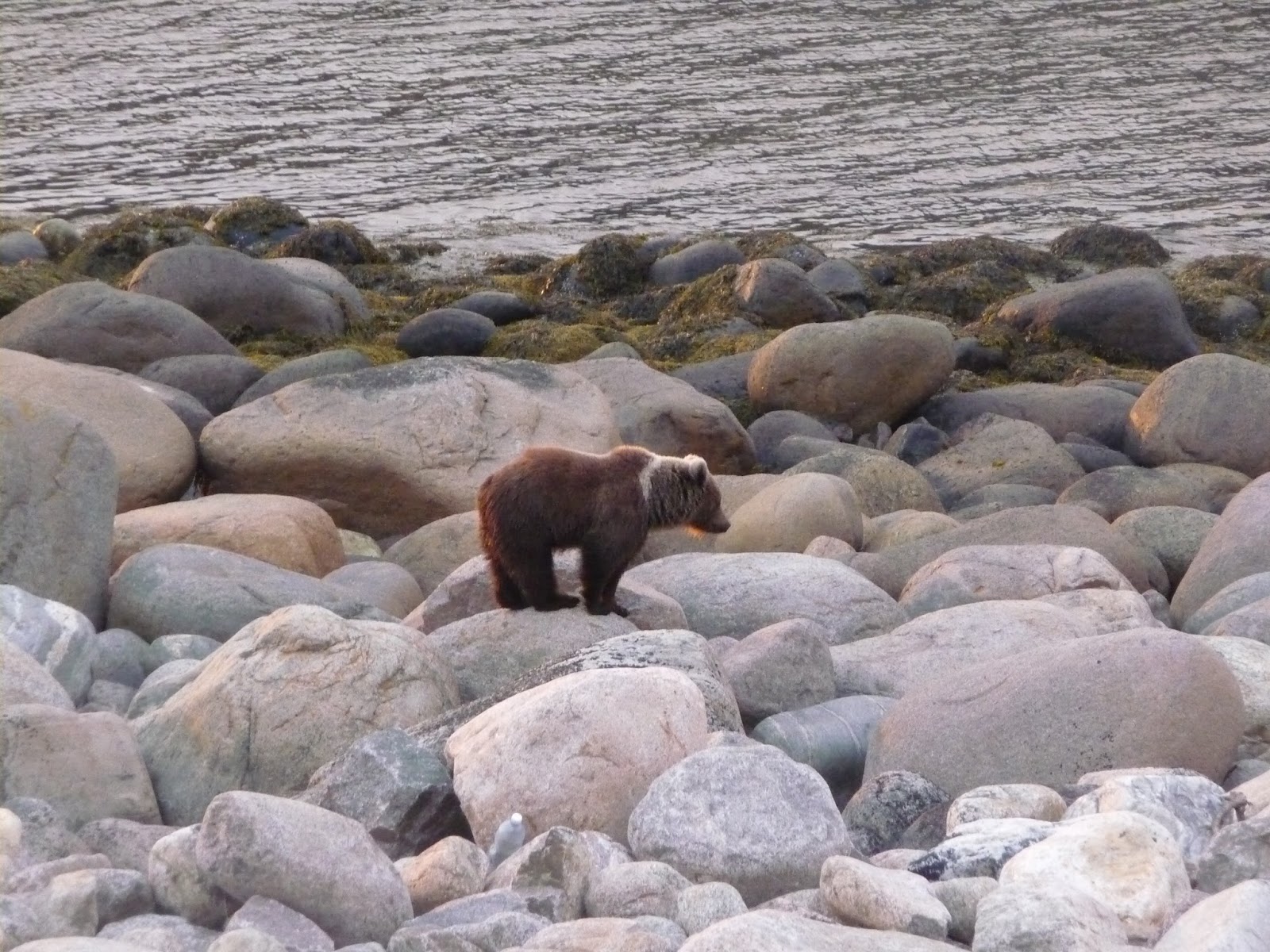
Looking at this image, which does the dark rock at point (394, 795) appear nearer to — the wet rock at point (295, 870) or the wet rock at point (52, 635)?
the wet rock at point (295, 870)

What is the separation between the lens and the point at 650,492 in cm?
919

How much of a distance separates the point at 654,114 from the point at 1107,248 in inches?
393

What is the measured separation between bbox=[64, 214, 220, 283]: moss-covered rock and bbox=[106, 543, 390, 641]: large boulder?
13484 millimetres

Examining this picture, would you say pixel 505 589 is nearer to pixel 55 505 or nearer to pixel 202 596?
pixel 202 596

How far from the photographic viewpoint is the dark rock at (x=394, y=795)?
21.5ft

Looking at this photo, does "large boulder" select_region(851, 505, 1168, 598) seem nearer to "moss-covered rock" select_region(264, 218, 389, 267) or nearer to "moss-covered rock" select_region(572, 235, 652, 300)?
"moss-covered rock" select_region(572, 235, 652, 300)

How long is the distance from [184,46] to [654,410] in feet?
85.8

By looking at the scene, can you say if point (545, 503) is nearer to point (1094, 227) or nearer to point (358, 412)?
point (358, 412)

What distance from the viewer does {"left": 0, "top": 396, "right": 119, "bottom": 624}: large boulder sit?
9.53 meters

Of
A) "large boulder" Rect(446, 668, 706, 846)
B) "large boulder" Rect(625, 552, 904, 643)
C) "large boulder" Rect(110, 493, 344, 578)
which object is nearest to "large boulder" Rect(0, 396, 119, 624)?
"large boulder" Rect(110, 493, 344, 578)

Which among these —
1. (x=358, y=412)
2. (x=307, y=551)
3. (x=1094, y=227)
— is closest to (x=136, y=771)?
(x=307, y=551)

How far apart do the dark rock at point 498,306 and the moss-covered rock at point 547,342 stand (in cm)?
102

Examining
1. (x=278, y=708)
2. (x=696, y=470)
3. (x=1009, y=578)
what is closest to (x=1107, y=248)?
(x=1009, y=578)

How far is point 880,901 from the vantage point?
17.1ft
